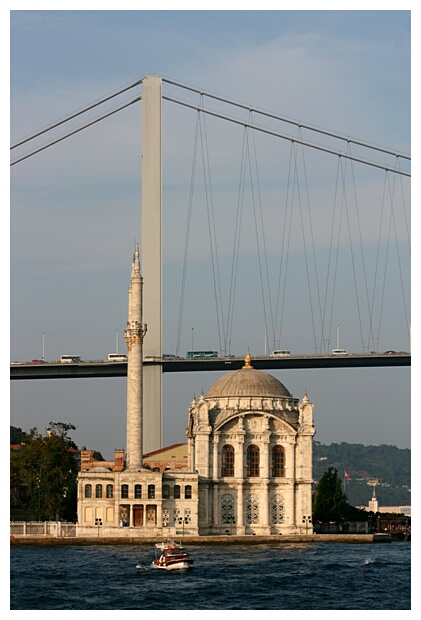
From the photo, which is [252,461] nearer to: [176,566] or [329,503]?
[329,503]

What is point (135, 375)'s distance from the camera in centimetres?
A: 10631

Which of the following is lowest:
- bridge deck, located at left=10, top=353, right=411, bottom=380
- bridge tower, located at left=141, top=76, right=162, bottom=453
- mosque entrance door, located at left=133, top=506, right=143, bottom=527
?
mosque entrance door, located at left=133, top=506, right=143, bottom=527

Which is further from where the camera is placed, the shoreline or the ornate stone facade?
the ornate stone facade

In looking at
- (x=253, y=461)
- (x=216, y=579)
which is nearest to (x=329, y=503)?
(x=253, y=461)

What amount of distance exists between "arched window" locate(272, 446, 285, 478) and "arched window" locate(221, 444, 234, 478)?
9.67 feet

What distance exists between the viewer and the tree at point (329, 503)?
393 feet

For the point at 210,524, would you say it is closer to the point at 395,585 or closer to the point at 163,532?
the point at 163,532

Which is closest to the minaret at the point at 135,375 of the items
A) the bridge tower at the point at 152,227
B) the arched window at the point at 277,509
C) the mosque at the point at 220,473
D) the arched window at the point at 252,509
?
the mosque at the point at 220,473

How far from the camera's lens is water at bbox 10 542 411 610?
66.2 meters

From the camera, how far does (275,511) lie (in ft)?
355

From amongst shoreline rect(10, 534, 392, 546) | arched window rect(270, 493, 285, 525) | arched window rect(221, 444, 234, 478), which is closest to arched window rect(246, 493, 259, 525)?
arched window rect(270, 493, 285, 525)

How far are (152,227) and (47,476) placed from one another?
65.6 ft

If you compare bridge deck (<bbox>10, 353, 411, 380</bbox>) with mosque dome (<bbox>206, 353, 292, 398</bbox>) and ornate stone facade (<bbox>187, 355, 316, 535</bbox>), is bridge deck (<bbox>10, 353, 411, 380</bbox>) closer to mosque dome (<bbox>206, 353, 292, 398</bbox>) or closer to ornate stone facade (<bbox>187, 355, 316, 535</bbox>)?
mosque dome (<bbox>206, 353, 292, 398</bbox>)

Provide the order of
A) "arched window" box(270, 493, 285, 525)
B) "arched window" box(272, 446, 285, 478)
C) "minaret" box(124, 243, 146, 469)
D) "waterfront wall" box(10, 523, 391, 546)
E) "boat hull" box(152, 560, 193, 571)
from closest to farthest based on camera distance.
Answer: "boat hull" box(152, 560, 193, 571)
"waterfront wall" box(10, 523, 391, 546)
"minaret" box(124, 243, 146, 469)
"arched window" box(270, 493, 285, 525)
"arched window" box(272, 446, 285, 478)
